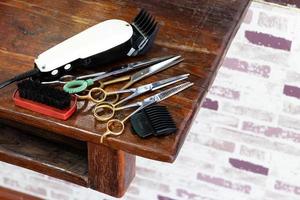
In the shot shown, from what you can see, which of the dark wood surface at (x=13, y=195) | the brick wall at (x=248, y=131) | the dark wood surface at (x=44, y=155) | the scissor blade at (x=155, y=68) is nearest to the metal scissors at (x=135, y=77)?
the scissor blade at (x=155, y=68)

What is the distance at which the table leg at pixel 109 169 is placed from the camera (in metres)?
0.89

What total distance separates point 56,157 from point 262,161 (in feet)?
2.46

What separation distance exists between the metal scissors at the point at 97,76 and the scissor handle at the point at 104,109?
0.05 m

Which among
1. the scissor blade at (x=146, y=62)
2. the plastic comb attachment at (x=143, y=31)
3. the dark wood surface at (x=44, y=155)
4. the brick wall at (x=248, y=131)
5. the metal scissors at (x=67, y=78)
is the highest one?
the plastic comb attachment at (x=143, y=31)

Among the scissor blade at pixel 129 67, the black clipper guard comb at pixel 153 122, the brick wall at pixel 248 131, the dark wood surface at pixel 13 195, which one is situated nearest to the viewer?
the black clipper guard comb at pixel 153 122

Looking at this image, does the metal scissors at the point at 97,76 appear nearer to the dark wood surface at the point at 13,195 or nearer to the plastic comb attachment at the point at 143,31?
the plastic comb attachment at the point at 143,31

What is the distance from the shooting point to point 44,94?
868 mm

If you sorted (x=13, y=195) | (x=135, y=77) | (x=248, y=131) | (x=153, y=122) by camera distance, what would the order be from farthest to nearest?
(x=13, y=195), (x=248, y=131), (x=135, y=77), (x=153, y=122)

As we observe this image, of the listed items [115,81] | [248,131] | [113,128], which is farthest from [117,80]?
[248,131]

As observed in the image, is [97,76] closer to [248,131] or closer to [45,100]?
[45,100]

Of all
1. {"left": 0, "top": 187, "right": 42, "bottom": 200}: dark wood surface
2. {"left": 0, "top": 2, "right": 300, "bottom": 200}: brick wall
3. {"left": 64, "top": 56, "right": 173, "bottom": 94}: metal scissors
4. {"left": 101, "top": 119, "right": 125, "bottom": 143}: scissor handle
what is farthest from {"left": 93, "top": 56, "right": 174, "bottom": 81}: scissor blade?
{"left": 0, "top": 187, "right": 42, "bottom": 200}: dark wood surface

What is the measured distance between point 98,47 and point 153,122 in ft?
0.58

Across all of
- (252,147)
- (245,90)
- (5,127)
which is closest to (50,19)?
(5,127)

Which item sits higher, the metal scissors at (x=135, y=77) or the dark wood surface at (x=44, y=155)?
the metal scissors at (x=135, y=77)
